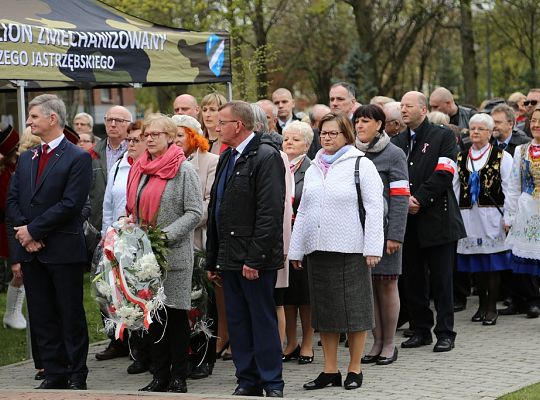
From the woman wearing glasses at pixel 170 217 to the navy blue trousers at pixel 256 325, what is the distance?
440mm

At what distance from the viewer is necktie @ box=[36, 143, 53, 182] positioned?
7871 millimetres

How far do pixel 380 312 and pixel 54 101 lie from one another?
3.17 metres

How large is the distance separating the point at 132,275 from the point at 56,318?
1.10 metres

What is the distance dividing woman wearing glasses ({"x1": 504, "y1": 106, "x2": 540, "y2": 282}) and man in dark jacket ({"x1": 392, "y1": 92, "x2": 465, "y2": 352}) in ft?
3.42

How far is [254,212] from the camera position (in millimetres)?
7203

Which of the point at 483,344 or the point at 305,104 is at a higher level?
the point at 305,104

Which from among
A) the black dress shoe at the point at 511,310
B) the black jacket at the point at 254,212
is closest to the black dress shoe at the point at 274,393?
the black jacket at the point at 254,212

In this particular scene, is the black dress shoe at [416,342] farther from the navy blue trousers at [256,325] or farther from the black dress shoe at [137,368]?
the black dress shoe at [137,368]

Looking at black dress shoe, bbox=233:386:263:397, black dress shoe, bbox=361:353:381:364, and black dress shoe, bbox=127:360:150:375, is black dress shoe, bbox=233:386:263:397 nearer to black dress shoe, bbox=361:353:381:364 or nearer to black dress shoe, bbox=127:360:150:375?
black dress shoe, bbox=361:353:381:364

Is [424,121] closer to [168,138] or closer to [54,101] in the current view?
[168,138]

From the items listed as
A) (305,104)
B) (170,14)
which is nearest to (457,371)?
(170,14)

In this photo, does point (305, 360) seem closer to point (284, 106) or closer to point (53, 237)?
point (53, 237)

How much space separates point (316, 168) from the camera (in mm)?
7730

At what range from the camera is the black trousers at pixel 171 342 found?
7738mm
